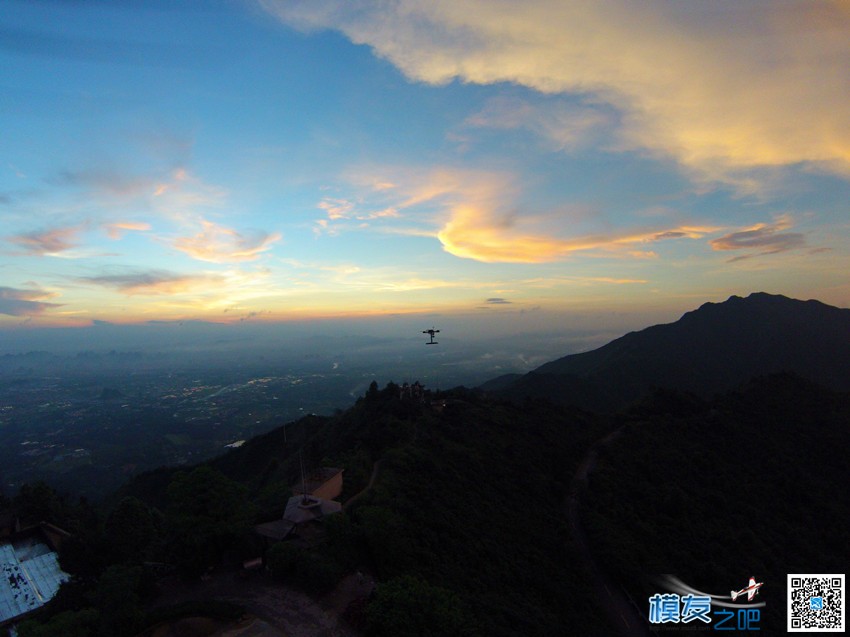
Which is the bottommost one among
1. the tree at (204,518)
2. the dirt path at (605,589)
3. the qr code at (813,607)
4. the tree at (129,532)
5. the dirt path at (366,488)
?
the dirt path at (605,589)

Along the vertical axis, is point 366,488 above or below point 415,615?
below

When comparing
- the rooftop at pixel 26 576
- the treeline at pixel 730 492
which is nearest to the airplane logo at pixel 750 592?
the treeline at pixel 730 492

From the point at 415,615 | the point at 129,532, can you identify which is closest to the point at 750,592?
the point at 415,615

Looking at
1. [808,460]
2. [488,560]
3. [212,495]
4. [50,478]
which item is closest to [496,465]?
[488,560]

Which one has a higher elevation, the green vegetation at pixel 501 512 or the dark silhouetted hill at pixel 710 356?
the dark silhouetted hill at pixel 710 356

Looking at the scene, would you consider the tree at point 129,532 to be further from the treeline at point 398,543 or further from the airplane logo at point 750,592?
the airplane logo at point 750,592

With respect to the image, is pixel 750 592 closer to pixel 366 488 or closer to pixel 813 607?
pixel 813 607

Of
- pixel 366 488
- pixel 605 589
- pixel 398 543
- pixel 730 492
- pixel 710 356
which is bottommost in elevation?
pixel 605 589
